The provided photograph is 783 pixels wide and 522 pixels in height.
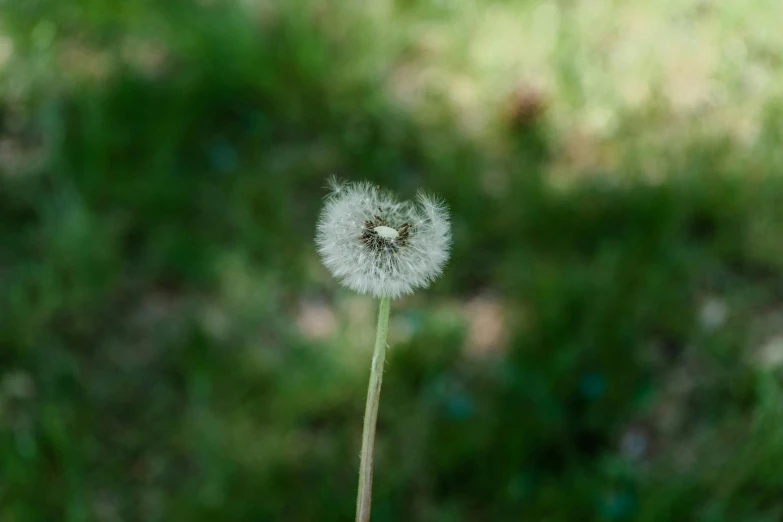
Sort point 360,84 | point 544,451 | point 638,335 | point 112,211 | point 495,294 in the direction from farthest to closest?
1. point 360,84
2. point 112,211
3. point 495,294
4. point 638,335
5. point 544,451

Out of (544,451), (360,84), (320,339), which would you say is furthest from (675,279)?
(360,84)

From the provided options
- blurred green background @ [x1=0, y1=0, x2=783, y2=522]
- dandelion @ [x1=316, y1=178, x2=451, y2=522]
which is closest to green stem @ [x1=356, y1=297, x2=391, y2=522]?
dandelion @ [x1=316, y1=178, x2=451, y2=522]

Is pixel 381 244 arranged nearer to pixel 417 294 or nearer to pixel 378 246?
pixel 378 246

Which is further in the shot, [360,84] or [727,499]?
[360,84]

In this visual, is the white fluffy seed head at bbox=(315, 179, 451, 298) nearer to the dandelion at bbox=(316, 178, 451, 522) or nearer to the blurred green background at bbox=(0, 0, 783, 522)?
the dandelion at bbox=(316, 178, 451, 522)

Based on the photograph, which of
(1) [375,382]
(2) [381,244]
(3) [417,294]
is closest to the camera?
(1) [375,382]

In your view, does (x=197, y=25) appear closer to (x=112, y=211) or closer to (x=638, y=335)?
(x=112, y=211)

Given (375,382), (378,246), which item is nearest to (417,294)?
(378,246)

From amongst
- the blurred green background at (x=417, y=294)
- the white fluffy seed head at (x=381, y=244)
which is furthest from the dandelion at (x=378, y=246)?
the blurred green background at (x=417, y=294)

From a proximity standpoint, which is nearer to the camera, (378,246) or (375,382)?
(375,382)
